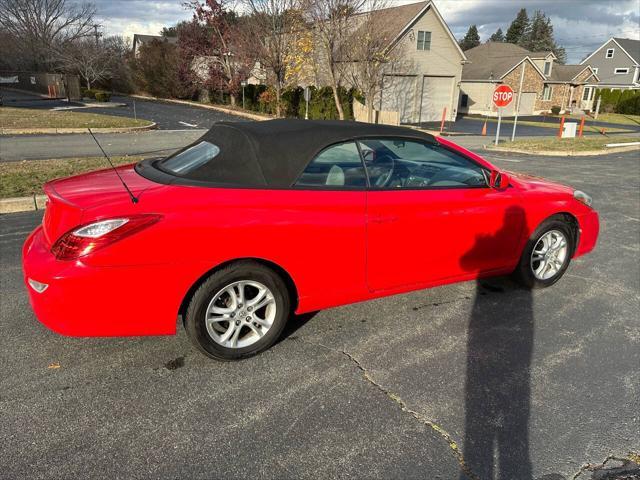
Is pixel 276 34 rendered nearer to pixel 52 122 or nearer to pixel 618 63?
pixel 52 122

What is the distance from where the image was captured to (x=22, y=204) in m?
6.74

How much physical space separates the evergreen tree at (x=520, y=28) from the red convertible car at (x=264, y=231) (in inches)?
4306

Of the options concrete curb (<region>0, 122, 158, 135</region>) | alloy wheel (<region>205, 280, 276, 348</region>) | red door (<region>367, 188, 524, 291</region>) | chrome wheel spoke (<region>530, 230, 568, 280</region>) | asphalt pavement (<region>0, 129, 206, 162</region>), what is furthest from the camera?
concrete curb (<region>0, 122, 158, 135</region>)

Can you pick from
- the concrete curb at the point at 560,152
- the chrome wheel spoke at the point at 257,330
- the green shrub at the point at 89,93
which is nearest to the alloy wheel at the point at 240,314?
the chrome wheel spoke at the point at 257,330

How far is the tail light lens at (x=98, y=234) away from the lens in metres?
2.65

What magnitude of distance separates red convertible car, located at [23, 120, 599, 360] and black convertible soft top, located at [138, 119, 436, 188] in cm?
1

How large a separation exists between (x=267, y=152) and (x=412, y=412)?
6.38ft

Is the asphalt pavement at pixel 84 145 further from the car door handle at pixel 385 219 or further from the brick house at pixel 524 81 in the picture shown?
the brick house at pixel 524 81

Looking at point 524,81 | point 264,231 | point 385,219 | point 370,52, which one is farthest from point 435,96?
point 264,231

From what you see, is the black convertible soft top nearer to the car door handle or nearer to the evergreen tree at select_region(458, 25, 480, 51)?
the car door handle

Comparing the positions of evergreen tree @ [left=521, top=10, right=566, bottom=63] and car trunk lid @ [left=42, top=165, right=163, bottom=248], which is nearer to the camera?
car trunk lid @ [left=42, top=165, right=163, bottom=248]

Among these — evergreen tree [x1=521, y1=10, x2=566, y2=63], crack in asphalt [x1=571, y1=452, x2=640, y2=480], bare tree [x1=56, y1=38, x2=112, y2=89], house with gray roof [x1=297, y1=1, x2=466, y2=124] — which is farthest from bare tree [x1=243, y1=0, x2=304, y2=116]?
evergreen tree [x1=521, y1=10, x2=566, y2=63]

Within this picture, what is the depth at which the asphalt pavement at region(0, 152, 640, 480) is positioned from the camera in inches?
91.5

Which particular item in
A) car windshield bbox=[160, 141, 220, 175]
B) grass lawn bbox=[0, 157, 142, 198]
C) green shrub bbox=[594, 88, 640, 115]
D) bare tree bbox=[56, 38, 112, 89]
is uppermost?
bare tree bbox=[56, 38, 112, 89]
